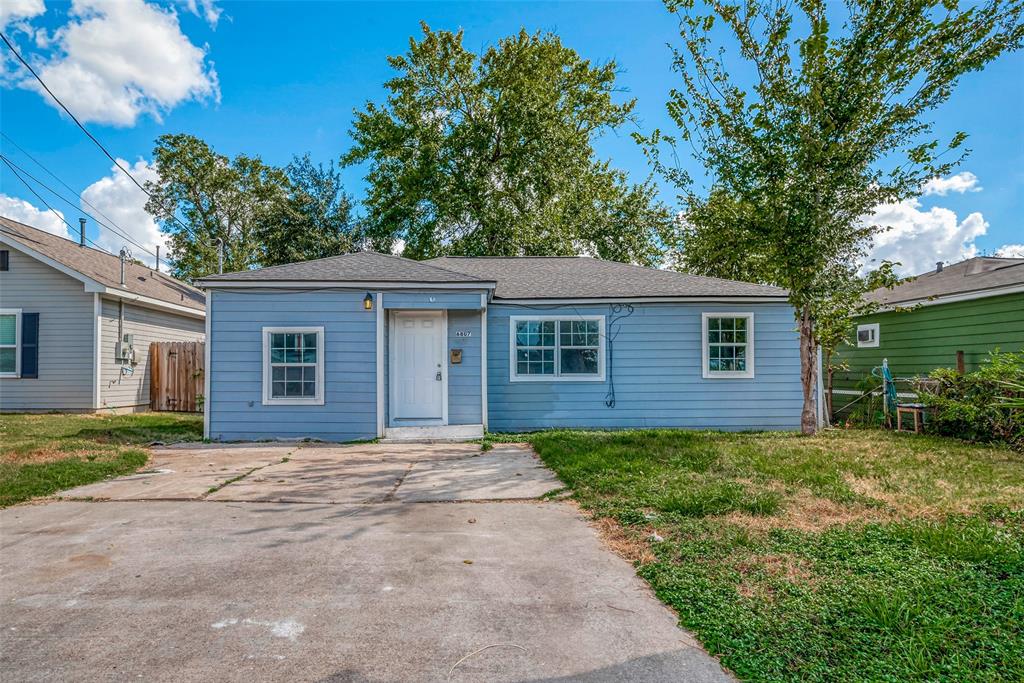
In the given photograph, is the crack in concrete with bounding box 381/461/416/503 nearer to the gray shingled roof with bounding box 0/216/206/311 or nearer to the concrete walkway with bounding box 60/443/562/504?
the concrete walkway with bounding box 60/443/562/504

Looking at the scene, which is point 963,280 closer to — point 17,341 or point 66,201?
point 17,341

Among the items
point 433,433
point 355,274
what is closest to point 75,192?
point 355,274

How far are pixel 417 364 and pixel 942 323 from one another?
1043 centimetres

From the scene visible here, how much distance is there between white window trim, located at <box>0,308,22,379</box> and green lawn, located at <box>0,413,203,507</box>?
1.19 meters

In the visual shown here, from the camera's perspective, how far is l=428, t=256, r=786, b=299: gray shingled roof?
9.88 meters

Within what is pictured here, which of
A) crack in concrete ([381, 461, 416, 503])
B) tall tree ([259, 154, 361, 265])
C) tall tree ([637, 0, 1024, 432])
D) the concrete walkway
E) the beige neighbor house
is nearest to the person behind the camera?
crack in concrete ([381, 461, 416, 503])

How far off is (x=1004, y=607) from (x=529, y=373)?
300 inches

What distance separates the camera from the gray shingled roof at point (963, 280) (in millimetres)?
9812

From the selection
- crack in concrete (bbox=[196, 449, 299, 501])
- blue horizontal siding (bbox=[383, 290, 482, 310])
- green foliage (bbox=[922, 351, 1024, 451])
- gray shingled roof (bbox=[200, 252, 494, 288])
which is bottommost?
crack in concrete (bbox=[196, 449, 299, 501])

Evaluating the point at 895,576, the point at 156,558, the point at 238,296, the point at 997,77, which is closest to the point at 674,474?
the point at 895,576

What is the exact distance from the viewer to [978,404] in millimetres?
8312

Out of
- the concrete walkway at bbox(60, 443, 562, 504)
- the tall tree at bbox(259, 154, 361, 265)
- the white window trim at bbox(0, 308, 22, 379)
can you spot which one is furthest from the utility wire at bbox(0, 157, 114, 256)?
the concrete walkway at bbox(60, 443, 562, 504)

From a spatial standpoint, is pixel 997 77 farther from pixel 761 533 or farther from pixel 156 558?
pixel 156 558

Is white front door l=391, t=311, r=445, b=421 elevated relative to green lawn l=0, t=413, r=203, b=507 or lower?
elevated
